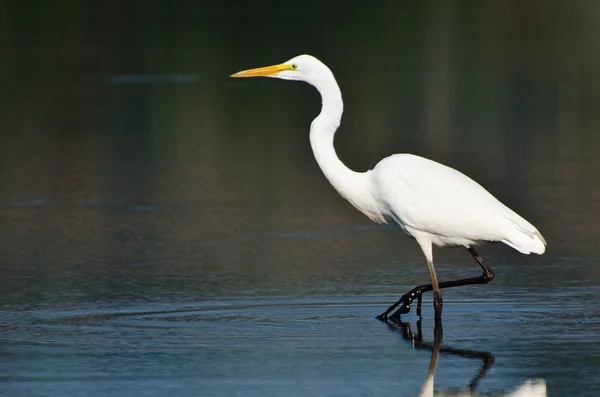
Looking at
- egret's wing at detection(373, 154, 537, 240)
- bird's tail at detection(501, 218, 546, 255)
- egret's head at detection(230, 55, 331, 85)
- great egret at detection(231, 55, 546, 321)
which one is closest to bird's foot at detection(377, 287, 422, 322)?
great egret at detection(231, 55, 546, 321)

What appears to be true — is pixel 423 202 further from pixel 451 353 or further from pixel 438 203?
pixel 451 353

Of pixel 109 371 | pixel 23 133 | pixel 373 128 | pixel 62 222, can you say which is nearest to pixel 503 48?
pixel 373 128

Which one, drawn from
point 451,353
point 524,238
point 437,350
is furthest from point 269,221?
point 451,353

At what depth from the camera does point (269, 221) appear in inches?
474

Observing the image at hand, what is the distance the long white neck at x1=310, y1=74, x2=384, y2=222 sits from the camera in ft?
30.3

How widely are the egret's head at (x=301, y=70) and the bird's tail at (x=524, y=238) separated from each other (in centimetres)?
153

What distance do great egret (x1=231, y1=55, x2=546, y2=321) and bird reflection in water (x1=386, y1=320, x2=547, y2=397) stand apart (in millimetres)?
226

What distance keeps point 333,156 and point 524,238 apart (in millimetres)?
1417

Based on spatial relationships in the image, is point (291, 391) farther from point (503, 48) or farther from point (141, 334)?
point (503, 48)

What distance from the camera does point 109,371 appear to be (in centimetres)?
735

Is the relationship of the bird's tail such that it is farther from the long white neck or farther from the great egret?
the long white neck

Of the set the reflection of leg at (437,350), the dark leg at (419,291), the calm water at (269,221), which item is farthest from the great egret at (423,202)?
the calm water at (269,221)

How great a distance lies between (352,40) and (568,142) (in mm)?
12460

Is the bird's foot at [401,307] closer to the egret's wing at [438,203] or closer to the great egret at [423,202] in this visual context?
the great egret at [423,202]
